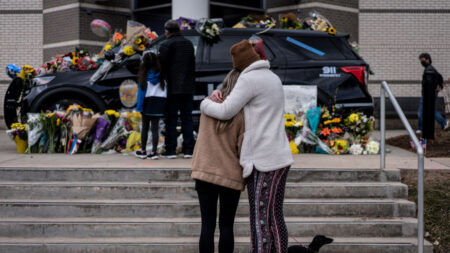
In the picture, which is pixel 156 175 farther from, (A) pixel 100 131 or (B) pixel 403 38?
(B) pixel 403 38

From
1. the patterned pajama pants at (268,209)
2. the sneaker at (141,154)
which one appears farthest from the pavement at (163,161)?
the patterned pajama pants at (268,209)

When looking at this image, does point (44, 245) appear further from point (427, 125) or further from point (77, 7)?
point (77, 7)

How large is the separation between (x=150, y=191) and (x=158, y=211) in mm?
321

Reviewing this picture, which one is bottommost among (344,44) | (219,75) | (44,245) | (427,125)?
(44,245)

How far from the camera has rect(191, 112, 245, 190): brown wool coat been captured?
10.9 feet

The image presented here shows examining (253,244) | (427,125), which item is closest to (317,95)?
(427,125)

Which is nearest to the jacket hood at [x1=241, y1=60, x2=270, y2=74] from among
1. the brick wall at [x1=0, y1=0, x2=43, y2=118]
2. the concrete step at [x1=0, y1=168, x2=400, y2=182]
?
the concrete step at [x1=0, y1=168, x2=400, y2=182]

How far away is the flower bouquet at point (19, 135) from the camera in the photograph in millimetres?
7594

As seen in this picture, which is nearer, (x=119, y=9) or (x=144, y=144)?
(x=144, y=144)

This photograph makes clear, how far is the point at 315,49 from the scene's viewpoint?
327 inches

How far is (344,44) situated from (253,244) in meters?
5.59

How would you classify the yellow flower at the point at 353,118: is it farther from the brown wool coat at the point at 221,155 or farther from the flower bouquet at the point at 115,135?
the brown wool coat at the point at 221,155

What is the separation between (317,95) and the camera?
8.05 meters

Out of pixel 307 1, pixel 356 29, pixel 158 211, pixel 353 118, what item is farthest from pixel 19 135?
pixel 356 29
